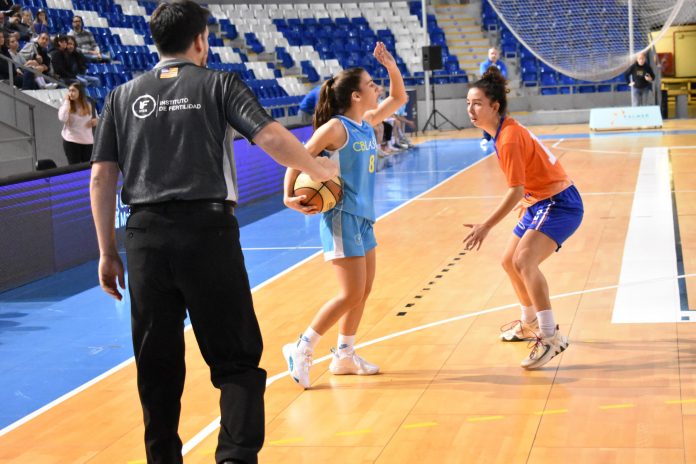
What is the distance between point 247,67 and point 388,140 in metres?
6.53

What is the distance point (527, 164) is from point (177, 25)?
2.66m

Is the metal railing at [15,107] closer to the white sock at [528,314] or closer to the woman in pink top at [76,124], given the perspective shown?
the woman in pink top at [76,124]

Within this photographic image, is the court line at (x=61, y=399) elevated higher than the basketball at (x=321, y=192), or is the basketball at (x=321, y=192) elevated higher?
the basketball at (x=321, y=192)

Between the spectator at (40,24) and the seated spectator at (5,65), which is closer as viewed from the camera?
the seated spectator at (5,65)

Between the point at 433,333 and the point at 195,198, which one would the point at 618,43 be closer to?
the point at 433,333

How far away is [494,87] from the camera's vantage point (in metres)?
5.34

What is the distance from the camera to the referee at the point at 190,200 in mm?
3148

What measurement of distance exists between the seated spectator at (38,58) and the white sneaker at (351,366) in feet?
33.4

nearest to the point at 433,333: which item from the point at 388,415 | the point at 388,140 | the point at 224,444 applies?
the point at 388,415

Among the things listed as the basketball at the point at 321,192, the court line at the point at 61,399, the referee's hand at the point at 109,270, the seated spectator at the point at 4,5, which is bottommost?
the court line at the point at 61,399

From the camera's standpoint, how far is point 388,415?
180 inches

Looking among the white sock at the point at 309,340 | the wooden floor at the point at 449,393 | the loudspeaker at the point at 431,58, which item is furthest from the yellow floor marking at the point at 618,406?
the loudspeaker at the point at 431,58

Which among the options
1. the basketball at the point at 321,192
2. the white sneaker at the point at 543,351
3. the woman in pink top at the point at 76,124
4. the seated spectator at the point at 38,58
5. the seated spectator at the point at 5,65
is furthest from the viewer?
the seated spectator at the point at 38,58

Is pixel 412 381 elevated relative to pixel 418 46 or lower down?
lower down
